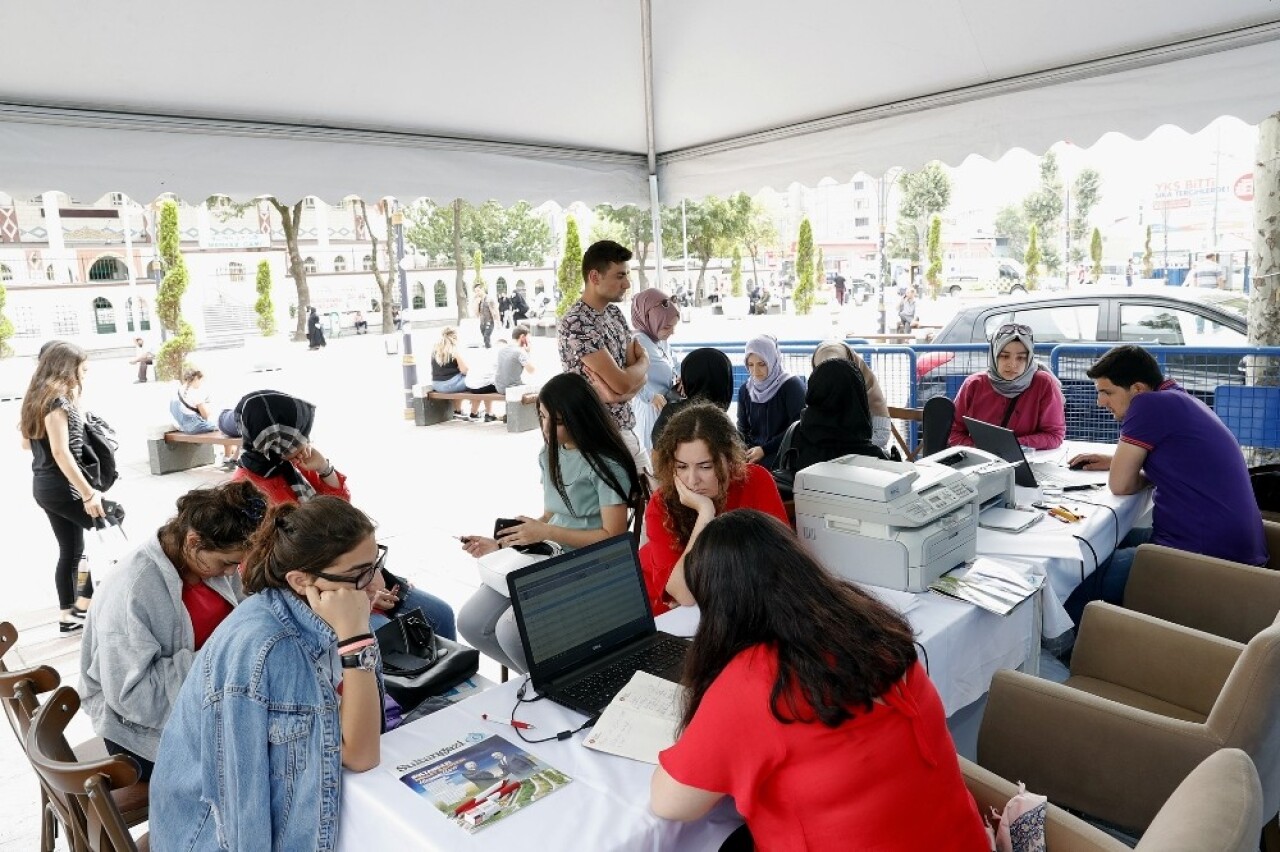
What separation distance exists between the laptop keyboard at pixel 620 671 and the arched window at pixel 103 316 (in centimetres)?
3427

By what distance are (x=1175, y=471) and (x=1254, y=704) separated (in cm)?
145

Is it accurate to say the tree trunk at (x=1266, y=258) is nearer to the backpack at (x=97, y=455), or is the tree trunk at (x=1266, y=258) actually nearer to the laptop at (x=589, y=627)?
the laptop at (x=589, y=627)

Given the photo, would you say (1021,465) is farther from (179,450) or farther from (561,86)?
(179,450)

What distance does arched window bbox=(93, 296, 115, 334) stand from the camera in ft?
101

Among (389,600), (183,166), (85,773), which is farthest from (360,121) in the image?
(85,773)

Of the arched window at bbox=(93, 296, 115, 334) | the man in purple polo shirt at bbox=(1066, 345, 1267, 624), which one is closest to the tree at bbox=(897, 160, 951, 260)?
the arched window at bbox=(93, 296, 115, 334)

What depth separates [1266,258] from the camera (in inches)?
203

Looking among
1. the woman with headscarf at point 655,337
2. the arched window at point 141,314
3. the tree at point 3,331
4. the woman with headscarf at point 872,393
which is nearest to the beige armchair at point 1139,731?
the woman with headscarf at point 872,393

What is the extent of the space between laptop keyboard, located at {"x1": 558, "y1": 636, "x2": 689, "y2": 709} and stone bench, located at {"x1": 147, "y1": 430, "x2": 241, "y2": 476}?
6868mm

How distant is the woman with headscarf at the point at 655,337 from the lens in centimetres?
498

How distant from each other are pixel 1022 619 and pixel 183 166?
3.62 m

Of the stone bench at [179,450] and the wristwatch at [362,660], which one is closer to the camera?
the wristwatch at [362,660]

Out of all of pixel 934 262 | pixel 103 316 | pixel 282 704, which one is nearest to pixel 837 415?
pixel 282 704

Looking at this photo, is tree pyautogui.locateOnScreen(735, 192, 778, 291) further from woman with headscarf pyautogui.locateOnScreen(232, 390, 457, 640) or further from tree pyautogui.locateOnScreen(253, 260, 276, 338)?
woman with headscarf pyautogui.locateOnScreen(232, 390, 457, 640)
